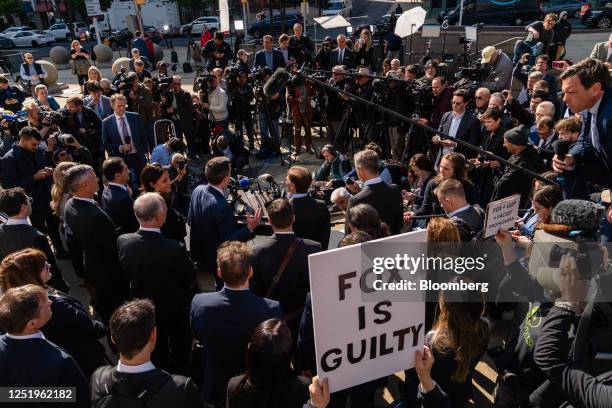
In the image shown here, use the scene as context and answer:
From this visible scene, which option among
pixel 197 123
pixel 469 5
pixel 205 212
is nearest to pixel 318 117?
pixel 197 123

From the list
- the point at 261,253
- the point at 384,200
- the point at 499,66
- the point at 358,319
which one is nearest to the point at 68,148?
the point at 261,253

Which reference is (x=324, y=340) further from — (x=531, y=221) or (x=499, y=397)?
(x=531, y=221)

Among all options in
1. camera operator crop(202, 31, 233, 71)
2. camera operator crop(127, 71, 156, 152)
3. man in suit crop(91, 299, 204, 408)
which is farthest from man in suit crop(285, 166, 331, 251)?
camera operator crop(202, 31, 233, 71)

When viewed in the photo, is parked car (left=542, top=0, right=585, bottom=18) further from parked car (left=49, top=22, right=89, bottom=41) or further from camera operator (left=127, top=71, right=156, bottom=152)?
parked car (left=49, top=22, right=89, bottom=41)

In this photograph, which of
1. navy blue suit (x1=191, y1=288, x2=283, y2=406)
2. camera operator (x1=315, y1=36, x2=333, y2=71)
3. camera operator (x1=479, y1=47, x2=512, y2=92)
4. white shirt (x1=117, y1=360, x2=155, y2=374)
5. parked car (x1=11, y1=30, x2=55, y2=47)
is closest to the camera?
white shirt (x1=117, y1=360, x2=155, y2=374)

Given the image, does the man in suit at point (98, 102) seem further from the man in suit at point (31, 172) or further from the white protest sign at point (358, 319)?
the white protest sign at point (358, 319)

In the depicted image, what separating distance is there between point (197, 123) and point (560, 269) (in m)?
7.64

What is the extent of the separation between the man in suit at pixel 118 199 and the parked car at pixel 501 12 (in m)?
21.2

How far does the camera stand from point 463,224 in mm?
3312

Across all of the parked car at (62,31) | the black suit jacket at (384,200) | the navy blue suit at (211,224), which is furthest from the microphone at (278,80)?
the parked car at (62,31)

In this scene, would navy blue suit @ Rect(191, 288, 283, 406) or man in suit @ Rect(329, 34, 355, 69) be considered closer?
navy blue suit @ Rect(191, 288, 283, 406)

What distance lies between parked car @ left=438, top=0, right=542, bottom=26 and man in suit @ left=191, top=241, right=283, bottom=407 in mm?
22302

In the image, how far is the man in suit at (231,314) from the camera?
8.39 feet

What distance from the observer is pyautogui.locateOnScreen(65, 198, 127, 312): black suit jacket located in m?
3.68
